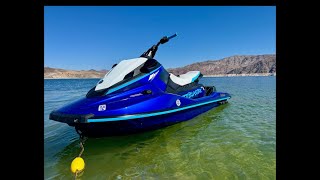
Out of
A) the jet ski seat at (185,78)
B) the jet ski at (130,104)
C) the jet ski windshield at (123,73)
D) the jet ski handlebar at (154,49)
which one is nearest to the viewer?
the jet ski at (130,104)

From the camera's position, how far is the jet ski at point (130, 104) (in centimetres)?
359

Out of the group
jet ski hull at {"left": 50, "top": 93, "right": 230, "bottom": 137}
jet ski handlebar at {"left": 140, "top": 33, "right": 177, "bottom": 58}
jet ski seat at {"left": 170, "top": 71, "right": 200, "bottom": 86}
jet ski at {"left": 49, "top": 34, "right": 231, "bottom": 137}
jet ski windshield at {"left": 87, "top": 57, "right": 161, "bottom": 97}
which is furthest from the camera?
jet ski seat at {"left": 170, "top": 71, "right": 200, "bottom": 86}

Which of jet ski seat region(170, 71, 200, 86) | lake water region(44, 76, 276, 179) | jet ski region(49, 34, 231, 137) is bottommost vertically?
lake water region(44, 76, 276, 179)

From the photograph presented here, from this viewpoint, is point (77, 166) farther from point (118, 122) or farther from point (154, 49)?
point (154, 49)

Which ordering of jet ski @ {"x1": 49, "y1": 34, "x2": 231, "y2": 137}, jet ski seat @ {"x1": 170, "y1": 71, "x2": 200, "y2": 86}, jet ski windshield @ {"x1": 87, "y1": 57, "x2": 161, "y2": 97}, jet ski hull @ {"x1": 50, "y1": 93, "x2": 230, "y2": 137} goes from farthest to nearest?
jet ski seat @ {"x1": 170, "y1": 71, "x2": 200, "y2": 86}, jet ski windshield @ {"x1": 87, "y1": 57, "x2": 161, "y2": 97}, jet ski @ {"x1": 49, "y1": 34, "x2": 231, "y2": 137}, jet ski hull @ {"x1": 50, "y1": 93, "x2": 230, "y2": 137}

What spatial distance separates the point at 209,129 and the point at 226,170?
2150mm

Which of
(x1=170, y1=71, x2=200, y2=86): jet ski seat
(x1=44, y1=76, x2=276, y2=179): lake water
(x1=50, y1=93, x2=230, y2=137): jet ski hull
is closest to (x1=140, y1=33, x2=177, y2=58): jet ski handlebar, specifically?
(x1=170, y1=71, x2=200, y2=86): jet ski seat

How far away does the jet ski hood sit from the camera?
4.34m

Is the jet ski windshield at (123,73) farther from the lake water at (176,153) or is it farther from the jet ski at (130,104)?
the lake water at (176,153)

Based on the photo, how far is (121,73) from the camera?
14.7 ft

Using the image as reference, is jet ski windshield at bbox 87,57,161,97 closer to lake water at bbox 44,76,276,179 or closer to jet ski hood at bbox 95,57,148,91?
jet ski hood at bbox 95,57,148,91

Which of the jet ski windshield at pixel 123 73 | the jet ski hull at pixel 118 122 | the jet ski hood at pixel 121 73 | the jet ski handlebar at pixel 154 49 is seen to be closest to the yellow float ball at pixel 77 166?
the jet ski hull at pixel 118 122

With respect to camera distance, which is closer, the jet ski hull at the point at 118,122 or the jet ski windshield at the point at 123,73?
the jet ski hull at the point at 118,122

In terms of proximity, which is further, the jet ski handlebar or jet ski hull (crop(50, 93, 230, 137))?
the jet ski handlebar
